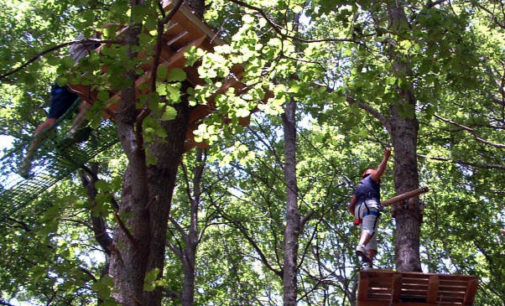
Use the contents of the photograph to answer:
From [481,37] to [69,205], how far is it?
1200 centimetres

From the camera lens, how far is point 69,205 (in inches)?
108

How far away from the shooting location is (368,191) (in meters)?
7.33

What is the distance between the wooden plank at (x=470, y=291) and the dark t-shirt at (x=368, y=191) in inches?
67.7

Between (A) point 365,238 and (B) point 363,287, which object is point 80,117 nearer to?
(B) point 363,287

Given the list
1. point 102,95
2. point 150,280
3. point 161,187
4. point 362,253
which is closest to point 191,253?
point 362,253

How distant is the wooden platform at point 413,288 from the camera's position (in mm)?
5848

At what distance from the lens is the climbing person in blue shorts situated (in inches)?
279

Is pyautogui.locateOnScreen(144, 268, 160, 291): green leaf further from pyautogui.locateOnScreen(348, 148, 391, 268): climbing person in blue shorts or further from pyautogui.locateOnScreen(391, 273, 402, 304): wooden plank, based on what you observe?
pyautogui.locateOnScreen(348, 148, 391, 268): climbing person in blue shorts

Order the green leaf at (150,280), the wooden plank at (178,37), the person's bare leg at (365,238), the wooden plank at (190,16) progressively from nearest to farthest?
1. the green leaf at (150,280)
2. the wooden plank at (190,16)
3. the wooden plank at (178,37)
4. the person's bare leg at (365,238)

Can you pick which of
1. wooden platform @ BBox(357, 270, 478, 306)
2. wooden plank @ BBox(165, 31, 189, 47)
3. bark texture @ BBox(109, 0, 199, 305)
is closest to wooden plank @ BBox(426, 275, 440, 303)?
wooden platform @ BBox(357, 270, 478, 306)

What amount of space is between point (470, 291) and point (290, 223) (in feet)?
17.0

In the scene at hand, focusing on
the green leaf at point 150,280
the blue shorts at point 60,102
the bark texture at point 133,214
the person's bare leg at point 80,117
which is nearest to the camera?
the bark texture at point 133,214

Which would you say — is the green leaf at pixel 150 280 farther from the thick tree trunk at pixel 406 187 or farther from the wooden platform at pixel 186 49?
the thick tree trunk at pixel 406 187

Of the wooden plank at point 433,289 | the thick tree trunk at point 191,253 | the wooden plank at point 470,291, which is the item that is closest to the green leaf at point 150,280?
the wooden plank at point 433,289
